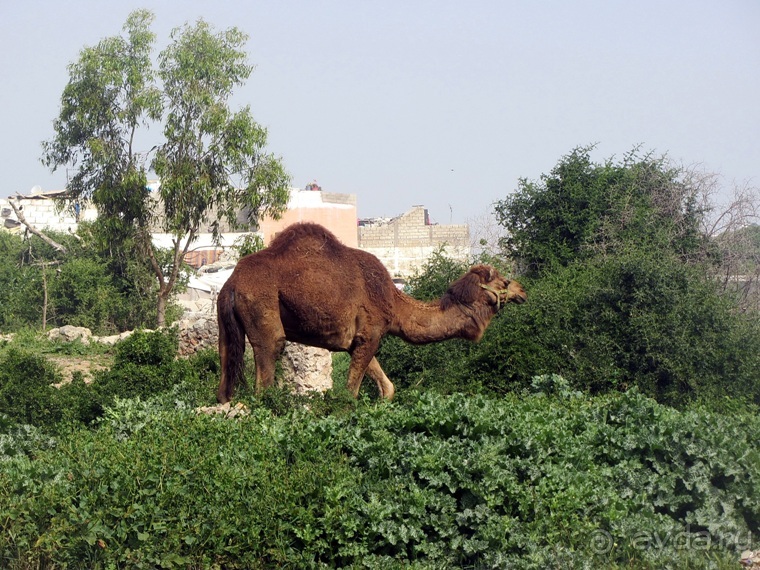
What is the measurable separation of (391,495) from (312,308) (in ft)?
15.0

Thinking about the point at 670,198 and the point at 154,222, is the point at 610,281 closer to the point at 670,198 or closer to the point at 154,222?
the point at 670,198

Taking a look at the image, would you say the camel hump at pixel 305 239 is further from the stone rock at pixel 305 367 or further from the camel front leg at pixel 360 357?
the stone rock at pixel 305 367

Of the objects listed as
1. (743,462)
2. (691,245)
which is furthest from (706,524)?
(691,245)

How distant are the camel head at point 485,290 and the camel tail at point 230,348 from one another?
2.83 metres

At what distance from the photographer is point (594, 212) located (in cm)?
2325

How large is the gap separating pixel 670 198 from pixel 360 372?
14193 millimetres

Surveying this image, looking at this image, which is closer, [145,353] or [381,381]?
[381,381]

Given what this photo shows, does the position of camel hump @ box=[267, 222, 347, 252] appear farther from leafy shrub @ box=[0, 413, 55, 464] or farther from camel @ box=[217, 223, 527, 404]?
leafy shrub @ box=[0, 413, 55, 464]

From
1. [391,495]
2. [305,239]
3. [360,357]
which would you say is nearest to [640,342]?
[360,357]

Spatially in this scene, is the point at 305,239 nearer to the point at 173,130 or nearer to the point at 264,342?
the point at 264,342

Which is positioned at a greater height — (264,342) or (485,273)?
(485,273)

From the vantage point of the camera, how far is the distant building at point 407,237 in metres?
52.9

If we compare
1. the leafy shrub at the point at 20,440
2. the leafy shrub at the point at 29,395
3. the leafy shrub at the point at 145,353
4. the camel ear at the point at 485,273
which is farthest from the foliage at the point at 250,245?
the leafy shrub at the point at 20,440

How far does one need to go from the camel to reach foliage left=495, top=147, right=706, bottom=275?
10.7 metres
